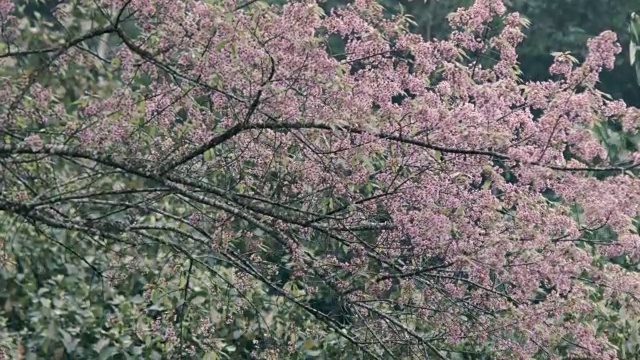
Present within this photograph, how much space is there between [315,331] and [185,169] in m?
1.26

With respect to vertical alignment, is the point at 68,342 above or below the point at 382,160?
above

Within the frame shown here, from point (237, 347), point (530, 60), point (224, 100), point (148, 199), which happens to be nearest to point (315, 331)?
point (148, 199)

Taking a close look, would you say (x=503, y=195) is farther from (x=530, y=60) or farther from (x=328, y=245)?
(x=530, y=60)

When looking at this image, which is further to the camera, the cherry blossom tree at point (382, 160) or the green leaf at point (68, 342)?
the green leaf at point (68, 342)

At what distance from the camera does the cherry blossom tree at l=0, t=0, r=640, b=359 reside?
4.52m

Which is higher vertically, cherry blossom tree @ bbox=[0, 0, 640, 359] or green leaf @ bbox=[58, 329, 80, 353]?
green leaf @ bbox=[58, 329, 80, 353]

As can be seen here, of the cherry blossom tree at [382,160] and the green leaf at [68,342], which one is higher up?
the green leaf at [68,342]

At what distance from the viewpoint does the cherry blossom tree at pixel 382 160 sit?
14.8 ft

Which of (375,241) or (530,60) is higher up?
(530,60)

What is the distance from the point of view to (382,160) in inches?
196

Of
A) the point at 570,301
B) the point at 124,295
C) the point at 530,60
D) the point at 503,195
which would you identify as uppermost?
the point at 530,60

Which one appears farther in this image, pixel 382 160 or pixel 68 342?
pixel 68 342

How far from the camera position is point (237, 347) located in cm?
794

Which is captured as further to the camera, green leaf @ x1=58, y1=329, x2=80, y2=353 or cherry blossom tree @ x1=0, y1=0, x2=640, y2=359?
green leaf @ x1=58, y1=329, x2=80, y2=353
